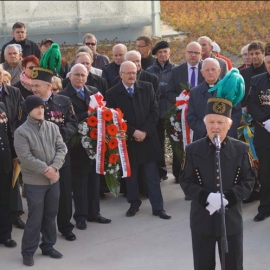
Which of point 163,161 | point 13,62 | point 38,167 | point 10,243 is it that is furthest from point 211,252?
point 13,62

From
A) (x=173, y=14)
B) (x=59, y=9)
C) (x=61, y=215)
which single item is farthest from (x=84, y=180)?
(x=173, y=14)

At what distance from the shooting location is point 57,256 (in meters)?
7.37

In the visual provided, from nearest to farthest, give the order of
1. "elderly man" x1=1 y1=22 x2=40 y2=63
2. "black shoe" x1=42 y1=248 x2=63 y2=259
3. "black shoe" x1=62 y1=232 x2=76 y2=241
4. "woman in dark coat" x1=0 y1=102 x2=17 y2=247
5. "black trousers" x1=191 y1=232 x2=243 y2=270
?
"black trousers" x1=191 y1=232 x2=243 y2=270, "black shoe" x1=42 y1=248 x2=63 y2=259, "woman in dark coat" x1=0 y1=102 x2=17 y2=247, "black shoe" x1=62 y1=232 x2=76 y2=241, "elderly man" x1=1 y1=22 x2=40 y2=63

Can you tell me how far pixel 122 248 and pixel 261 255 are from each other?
1.48m

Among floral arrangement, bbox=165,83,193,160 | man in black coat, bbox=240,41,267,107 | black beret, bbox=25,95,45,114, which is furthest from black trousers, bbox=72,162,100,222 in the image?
man in black coat, bbox=240,41,267,107

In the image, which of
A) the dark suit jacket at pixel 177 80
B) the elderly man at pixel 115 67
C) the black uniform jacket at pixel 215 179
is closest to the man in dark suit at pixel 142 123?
the dark suit jacket at pixel 177 80

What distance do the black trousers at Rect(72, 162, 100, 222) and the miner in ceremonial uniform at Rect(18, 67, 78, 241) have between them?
34 centimetres

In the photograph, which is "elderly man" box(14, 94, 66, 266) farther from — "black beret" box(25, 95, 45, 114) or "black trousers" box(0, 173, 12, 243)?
"black trousers" box(0, 173, 12, 243)

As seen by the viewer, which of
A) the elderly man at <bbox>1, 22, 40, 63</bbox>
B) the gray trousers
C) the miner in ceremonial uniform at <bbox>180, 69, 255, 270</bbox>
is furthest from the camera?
the elderly man at <bbox>1, 22, 40, 63</bbox>

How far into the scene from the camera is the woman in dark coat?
7500mm

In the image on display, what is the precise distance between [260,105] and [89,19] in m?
11.1

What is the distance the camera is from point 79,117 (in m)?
8.26

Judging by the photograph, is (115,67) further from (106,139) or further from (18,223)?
(18,223)

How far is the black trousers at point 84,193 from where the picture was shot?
27.1ft
